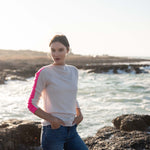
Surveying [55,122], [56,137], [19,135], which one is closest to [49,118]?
[55,122]

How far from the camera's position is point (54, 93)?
188cm

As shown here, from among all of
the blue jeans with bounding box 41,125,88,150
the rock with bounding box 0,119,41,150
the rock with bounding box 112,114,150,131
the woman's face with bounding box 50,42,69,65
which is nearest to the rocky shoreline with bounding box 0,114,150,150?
the rock with bounding box 0,119,41,150

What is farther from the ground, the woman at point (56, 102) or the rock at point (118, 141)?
the woman at point (56, 102)

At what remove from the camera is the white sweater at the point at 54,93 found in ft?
6.14

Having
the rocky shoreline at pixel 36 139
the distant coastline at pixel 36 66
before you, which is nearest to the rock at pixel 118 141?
the rocky shoreline at pixel 36 139

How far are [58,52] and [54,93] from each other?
0.37 metres

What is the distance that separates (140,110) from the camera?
856cm

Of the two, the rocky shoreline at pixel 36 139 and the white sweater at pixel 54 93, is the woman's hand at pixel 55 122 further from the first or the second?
the rocky shoreline at pixel 36 139

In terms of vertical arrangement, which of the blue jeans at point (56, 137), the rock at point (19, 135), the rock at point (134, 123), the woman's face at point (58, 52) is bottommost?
the rock at point (134, 123)

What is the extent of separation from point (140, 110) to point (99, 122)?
7.96ft

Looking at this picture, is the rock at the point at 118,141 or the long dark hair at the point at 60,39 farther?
the rock at the point at 118,141

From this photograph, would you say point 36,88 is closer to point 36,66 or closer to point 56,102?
point 56,102

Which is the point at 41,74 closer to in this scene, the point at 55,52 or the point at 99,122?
the point at 55,52

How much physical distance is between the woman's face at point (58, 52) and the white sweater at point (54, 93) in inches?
2.8
